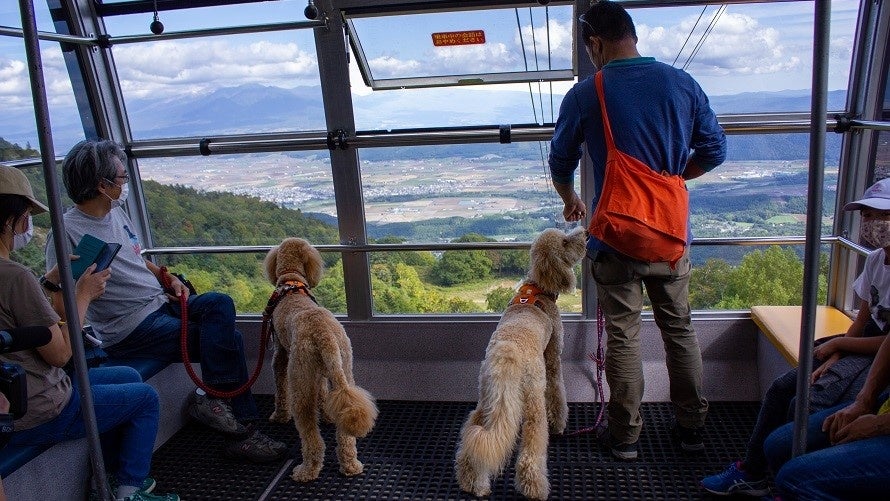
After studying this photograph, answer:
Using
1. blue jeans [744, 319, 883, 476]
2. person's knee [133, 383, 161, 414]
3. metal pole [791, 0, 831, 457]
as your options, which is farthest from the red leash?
metal pole [791, 0, 831, 457]

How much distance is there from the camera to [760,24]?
11.7 feet

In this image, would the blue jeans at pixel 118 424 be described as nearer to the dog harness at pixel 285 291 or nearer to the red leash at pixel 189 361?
the red leash at pixel 189 361

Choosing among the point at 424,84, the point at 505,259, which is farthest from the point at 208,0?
the point at 505,259

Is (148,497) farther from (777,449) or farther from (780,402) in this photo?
(780,402)

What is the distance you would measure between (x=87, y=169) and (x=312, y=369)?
59.8 inches

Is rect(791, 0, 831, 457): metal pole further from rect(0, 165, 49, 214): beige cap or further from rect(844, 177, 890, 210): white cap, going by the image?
rect(0, 165, 49, 214): beige cap

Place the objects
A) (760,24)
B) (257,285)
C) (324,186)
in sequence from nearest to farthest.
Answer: (760,24) < (324,186) < (257,285)

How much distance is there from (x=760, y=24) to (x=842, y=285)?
4.96ft

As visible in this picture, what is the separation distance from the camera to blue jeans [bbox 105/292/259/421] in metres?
3.59

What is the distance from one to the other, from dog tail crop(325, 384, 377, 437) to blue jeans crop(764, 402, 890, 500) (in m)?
1.64

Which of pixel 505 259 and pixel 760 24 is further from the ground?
pixel 760 24

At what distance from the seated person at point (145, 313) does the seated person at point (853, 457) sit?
2.43m

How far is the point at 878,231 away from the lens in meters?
2.56

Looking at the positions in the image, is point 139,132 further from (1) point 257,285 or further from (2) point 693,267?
(2) point 693,267
